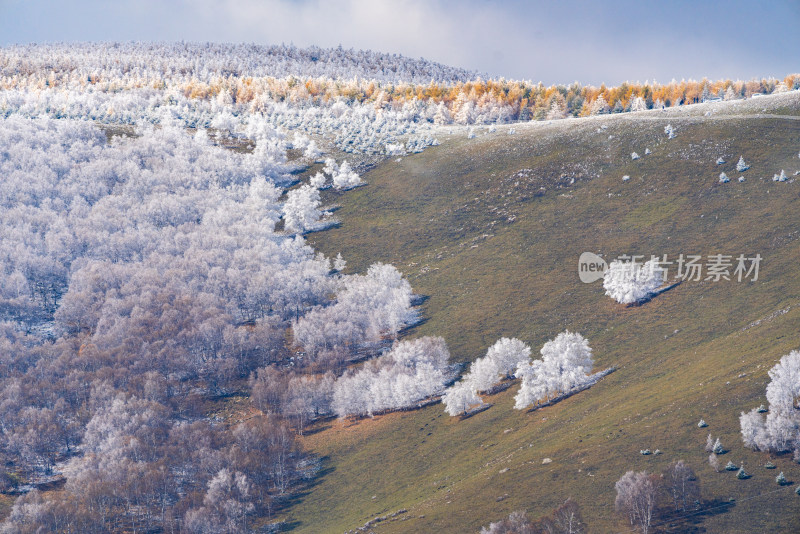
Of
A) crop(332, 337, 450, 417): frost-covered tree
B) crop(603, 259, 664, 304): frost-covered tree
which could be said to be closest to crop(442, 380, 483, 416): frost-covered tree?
crop(332, 337, 450, 417): frost-covered tree

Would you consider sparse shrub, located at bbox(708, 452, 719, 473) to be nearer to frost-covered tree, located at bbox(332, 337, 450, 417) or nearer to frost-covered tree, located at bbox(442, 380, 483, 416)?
frost-covered tree, located at bbox(442, 380, 483, 416)

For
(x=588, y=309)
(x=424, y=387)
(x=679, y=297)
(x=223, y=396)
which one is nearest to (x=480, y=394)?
(x=424, y=387)

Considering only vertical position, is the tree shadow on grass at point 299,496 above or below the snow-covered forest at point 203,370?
below

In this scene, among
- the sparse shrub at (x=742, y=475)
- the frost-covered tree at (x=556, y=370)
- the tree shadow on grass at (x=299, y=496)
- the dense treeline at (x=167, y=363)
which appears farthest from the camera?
the frost-covered tree at (x=556, y=370)

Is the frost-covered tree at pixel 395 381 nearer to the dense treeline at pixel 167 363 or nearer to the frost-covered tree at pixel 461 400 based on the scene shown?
the dense treeline at pixel 167 363

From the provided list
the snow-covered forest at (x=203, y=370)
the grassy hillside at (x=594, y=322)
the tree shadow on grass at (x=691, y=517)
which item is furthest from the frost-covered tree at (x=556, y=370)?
the tree shadow on grass at (x=691, y=517)

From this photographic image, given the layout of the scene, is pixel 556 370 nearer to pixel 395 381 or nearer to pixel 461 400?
pixel 461 400

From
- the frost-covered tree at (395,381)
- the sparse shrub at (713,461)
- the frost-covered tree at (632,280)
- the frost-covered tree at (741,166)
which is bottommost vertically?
the sparse shrub at (713,461)
